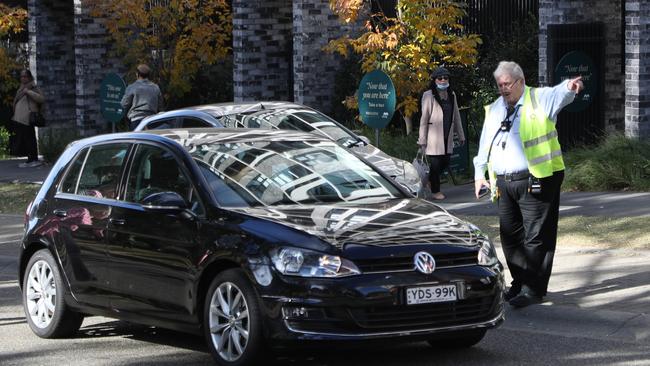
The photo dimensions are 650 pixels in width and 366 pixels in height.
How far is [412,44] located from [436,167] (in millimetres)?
3071

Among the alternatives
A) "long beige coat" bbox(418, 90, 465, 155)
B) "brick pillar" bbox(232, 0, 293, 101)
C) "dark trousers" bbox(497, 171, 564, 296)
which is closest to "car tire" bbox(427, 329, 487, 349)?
"dark trousers" bbox(497, 171, 564, 296)

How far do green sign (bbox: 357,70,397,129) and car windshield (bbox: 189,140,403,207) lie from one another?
7.42 meters

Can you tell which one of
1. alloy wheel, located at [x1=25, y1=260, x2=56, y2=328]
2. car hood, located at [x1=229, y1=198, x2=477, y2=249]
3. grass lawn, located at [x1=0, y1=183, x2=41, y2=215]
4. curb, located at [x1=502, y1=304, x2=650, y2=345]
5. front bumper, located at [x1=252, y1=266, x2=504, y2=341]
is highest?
car hood, located at [x1=229, y1=198, x2=477, y2=249]

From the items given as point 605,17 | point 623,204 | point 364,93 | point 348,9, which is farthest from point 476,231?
point 605,17

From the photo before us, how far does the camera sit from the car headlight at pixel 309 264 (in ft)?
26.9

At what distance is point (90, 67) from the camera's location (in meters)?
28.9

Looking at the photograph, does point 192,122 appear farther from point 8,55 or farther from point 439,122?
point 8,55

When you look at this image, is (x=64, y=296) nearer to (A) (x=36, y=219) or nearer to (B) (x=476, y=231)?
(A) (x=36, y=219)

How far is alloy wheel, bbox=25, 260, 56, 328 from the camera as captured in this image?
1014cm

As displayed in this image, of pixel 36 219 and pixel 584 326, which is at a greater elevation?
pixel 36 219

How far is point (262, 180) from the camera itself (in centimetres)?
927

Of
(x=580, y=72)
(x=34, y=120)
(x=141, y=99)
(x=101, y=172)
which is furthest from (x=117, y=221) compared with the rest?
(x=34, y=120)

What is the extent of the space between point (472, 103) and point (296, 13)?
11.0 feet

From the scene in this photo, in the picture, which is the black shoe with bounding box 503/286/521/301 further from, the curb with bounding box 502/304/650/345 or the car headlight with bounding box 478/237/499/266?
the car headlight with bounding box 478/237/499/266
